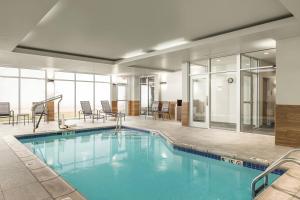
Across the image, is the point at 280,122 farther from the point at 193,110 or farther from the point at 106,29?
the point at 106,29

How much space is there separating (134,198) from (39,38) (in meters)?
4.67

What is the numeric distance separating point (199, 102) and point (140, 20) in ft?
14.6

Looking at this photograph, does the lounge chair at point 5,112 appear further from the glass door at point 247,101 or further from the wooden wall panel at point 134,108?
the glass door at point 247,101

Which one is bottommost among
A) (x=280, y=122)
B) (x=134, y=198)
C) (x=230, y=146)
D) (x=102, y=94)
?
(x=134, y=198)

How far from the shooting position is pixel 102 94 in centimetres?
1295

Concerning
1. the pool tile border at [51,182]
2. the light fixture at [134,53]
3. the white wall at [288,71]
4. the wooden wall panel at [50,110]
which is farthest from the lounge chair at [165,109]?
the pool tile border at [51,182]

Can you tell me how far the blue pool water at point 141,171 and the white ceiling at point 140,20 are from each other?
283cm

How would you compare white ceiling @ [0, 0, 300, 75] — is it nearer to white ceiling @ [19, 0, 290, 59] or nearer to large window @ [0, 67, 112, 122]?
white ceiling @ [19, 0, 290, 59]

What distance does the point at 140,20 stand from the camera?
4277mm

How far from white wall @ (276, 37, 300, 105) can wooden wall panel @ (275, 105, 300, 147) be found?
15 cm

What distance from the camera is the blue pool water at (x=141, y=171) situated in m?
3.08

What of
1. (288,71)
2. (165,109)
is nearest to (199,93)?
(165,109)

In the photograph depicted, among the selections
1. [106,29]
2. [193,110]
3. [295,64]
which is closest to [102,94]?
[193,110]

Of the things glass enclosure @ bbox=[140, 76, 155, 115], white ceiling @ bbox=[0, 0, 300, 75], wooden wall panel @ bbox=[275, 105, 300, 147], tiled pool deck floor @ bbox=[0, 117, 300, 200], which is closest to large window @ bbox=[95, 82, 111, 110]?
glass enclosure @ bbox=[140, 76, 155, 115]
